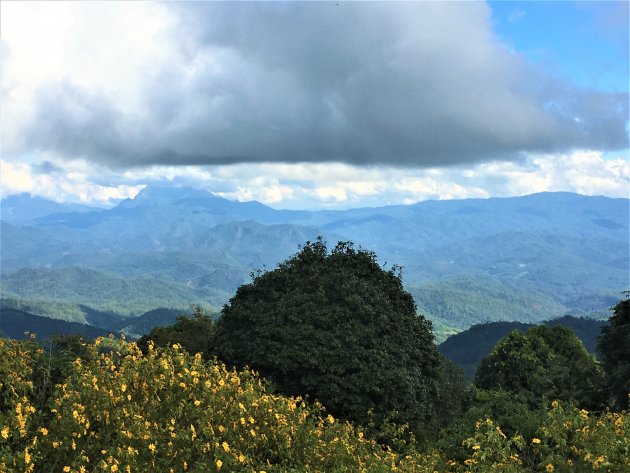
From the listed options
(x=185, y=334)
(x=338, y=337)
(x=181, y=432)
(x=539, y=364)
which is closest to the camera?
(x=181, y=432)

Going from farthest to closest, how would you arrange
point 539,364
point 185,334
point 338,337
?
point 539,364
point 185,334
point 338,337

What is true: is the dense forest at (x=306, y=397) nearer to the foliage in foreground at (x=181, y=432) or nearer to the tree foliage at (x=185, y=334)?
the foliage in foreground at (x=181, y=432)

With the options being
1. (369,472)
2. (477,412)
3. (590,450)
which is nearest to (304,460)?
(369,472)

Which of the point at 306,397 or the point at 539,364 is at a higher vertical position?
the point at 306,397

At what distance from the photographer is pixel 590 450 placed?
13203mm

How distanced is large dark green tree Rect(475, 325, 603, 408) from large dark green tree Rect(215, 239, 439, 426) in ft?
61.6

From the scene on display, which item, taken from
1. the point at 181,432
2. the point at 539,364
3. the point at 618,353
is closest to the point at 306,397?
the point at 181,432

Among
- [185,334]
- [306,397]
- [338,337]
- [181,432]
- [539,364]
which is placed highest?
[181,432]

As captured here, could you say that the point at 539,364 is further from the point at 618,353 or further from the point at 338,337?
the point at 338,337

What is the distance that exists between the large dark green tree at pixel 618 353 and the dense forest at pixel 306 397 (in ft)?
0.44

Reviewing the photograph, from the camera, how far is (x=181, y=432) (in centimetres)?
1093

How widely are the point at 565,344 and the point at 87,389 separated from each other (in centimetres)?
5418

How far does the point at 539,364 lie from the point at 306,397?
37.3m

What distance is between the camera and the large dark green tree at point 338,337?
85.3ft
